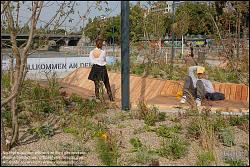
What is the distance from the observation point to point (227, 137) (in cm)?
552

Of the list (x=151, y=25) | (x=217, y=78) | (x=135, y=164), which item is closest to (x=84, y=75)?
(x=151, y=25)

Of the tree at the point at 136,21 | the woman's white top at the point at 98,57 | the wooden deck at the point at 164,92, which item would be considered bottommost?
the wooden deck at the point at 164,92

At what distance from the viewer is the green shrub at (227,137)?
5482mm

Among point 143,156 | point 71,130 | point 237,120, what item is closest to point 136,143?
point 143,156

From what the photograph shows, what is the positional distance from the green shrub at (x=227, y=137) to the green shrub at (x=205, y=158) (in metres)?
0.72

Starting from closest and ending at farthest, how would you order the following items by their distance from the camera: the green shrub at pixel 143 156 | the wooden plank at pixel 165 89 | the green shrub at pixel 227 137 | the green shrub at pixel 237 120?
the green shrub at pixel 143 156 → the green shrub at pixel 227 137 → the green shrub at pixel 237 120 → the wooden plank at pixel 165 89

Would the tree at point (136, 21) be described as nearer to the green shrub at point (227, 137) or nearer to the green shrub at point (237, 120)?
the green shrub at point (237, 120)

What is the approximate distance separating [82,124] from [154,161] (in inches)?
81.7

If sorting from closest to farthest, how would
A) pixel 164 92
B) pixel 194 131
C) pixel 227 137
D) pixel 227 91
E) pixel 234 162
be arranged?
1. pixel 234 162
2. pixel 227 137
3. pixel 194 131
4. pixel 227 91
5. pixel 164 92

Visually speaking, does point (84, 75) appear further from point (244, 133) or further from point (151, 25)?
point (244, 133)

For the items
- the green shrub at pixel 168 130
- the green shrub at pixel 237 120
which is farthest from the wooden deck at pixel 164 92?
the green shrub at pixel 168 130

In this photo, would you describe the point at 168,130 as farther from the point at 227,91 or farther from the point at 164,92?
the point at 164,92

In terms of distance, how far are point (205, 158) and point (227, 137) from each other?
3.16ft

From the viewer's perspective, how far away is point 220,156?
4.97m
